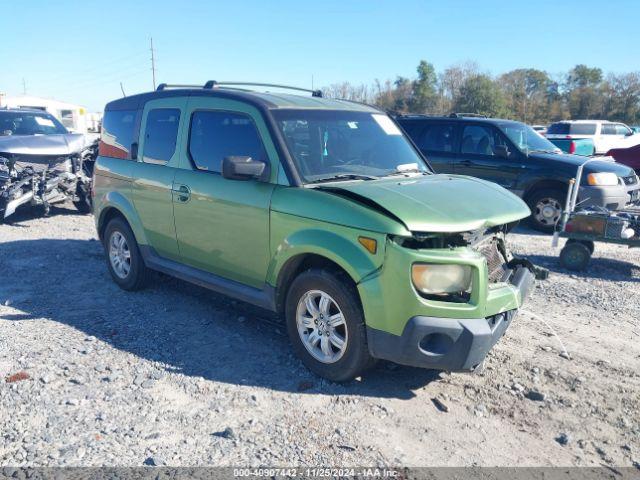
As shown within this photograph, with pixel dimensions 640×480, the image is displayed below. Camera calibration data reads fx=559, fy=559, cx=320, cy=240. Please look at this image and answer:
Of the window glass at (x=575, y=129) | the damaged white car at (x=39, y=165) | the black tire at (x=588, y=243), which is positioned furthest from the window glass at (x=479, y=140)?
the window glass at (x=575, y=129)

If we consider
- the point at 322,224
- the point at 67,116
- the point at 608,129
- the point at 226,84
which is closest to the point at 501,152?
the point at 226,84

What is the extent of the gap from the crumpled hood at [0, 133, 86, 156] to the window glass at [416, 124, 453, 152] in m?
6.51

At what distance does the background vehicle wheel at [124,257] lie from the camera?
5910mm

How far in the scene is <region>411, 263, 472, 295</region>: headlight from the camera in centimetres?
353

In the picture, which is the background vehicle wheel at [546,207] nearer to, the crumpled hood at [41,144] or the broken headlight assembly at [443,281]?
the broken headlight assembly at [443,281]

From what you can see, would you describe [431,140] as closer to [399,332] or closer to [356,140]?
[356,140]

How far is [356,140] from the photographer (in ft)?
15.8

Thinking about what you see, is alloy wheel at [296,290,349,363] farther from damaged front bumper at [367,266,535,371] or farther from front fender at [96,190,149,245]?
front fender at [96,190,149,245]

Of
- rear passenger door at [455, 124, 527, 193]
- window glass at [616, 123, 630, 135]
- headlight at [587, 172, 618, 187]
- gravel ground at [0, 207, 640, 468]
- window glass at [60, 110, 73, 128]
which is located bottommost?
gravel ground at [0, 207, 640, 468]

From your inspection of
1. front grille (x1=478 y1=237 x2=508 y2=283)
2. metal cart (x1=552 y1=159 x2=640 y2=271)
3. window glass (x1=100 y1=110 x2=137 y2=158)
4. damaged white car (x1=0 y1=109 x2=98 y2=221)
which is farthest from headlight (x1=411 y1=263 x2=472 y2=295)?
damaged white car (x1=0 y1=109 x2=98 y2=221)

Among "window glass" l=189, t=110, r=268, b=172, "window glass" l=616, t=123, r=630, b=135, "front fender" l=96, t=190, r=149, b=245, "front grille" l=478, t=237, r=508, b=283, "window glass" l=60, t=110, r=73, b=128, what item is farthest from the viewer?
"window glass" l=60, t=110, r=73, b=128

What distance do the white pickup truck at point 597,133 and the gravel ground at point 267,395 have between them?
23.4 meters

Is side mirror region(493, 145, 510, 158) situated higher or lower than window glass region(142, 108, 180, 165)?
lower

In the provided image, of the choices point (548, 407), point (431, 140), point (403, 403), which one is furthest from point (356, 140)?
point (431, 140)
